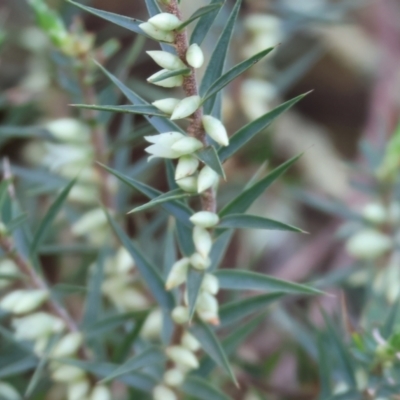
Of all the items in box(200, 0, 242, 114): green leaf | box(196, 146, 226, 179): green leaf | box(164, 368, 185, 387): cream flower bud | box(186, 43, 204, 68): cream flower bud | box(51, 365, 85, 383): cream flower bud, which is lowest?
box(51, 365, 85, 383): cream flower bud

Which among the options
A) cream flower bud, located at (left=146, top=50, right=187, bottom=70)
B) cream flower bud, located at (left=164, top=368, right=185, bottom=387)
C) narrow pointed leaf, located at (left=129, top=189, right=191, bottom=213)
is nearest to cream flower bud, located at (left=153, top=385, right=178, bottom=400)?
cream flower bud, located at (left=164, top=368, right=185, bottom=387)

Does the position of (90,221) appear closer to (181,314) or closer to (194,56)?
(181,314)

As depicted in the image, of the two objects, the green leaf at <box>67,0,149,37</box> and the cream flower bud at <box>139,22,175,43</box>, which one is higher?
the green leaf at <box>67,0,149,37</box>

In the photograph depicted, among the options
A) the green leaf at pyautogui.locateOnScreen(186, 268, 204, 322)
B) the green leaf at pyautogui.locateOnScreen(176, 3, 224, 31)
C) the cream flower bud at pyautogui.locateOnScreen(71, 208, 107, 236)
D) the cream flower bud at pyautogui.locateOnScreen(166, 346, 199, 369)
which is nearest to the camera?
the green leaf at pyautogui.locateOnScreen(176, 3, 224, 31)

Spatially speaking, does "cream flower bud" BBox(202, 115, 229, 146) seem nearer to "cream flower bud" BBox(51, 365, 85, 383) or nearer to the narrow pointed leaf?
the narrow pointed leaf

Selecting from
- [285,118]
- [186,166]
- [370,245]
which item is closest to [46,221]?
[186,166]

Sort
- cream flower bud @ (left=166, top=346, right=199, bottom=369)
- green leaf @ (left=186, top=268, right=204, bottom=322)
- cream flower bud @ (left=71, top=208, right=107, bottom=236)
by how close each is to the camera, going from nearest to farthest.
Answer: green leaf @ (left=186, top=268, right=204, bottom=322), cream flower bud @ (left=166, top=346, right=199, bottom=369), cream flower bud @ (left=71, top=208, right=107, bottom=236)
